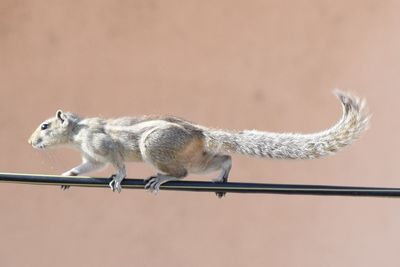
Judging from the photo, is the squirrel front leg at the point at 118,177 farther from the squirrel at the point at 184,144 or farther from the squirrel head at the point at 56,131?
the squirrel head at the point at 56,131

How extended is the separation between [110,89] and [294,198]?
0.98m

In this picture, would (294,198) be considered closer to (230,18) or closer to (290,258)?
(290,258)

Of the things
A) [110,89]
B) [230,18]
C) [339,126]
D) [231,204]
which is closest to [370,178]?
[231,204]

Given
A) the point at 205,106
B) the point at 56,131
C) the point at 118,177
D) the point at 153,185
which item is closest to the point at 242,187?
the point at 153,185

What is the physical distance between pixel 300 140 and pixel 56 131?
0.87 metres

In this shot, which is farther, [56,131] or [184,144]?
[56,131]

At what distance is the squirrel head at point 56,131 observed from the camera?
11.4 feet

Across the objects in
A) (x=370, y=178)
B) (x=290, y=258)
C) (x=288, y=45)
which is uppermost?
(x=288, y=45)

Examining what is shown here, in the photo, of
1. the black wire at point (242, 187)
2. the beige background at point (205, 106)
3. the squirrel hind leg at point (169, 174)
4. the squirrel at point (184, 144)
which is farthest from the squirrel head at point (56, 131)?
the beige background at point (205, 106)

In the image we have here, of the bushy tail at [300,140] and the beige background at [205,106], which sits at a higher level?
the beige background at [205,106]

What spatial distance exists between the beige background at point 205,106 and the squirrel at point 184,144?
1277mm

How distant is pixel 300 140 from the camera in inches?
125

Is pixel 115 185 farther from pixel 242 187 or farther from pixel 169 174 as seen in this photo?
pixel 242 187

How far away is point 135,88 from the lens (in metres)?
4.68
